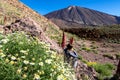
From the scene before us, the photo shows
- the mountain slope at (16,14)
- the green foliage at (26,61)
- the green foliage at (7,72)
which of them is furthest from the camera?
the mountain slope at (16,14)

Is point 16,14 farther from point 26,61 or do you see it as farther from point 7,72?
point 7,72

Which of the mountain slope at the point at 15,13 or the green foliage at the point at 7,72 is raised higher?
the mountain slope at the point at 15,13

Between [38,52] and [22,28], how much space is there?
12.4 ft

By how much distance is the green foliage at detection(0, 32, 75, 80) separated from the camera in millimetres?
5168

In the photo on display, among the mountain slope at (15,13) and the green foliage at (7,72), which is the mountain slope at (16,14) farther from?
the green foliage at (7,72)

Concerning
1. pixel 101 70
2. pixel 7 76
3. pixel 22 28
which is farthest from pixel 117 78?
pixel 7 76

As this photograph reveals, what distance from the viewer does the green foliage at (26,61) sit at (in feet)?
17.0

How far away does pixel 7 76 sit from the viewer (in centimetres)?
507

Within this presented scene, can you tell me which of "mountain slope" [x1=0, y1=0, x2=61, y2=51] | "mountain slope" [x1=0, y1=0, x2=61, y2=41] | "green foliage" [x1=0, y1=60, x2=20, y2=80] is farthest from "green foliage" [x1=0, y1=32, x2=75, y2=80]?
Result: "mountain slope" [x1=0, y1=0, x2=61, y2=41]

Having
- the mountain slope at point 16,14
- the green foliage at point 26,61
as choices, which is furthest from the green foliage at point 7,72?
the mountain slope at point 16,14

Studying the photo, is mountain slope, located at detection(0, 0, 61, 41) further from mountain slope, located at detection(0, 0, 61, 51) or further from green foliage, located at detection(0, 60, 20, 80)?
green foliage, located at detection(0, 60, 20, 80)

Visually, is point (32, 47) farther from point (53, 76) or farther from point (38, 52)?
point (53, 76)

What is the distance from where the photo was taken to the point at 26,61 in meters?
5.49

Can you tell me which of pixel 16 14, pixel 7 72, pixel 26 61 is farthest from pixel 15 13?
pixel 7 72
